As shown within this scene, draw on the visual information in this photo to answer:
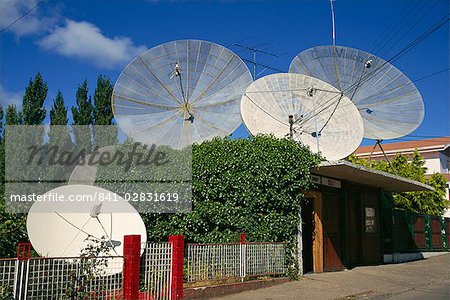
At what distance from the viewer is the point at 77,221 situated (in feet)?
30.1

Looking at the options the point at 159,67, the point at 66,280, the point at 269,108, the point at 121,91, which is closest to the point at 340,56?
the point at 269,108

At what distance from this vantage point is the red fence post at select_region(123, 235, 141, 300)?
25.6 ft

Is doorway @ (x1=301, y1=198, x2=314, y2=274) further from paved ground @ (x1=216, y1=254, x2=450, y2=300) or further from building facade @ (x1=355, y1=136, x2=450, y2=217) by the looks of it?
building facade @ (x1=355, y1=136, x2=450, y2=217)

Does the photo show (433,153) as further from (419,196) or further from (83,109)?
(83,109)

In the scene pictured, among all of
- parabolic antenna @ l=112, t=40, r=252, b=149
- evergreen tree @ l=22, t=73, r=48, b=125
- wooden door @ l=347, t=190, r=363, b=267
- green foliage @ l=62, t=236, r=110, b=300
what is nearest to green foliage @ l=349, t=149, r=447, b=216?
wooden door @ l=347, t=190, r=363, b=267

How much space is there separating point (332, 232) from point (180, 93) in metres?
7.07

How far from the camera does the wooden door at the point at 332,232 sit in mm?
14703

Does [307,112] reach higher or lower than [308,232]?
higher

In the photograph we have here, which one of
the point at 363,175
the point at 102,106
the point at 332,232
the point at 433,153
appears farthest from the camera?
the point at 433,153

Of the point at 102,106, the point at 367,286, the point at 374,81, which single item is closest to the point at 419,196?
the point at 374,81

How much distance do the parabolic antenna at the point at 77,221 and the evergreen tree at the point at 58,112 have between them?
14.2m

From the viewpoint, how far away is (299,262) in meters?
12.9

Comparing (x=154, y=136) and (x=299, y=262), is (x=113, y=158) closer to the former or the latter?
(x=154, y=136)

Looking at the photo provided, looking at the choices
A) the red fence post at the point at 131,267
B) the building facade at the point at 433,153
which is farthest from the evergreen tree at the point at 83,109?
the building facade at the point at 433,153
